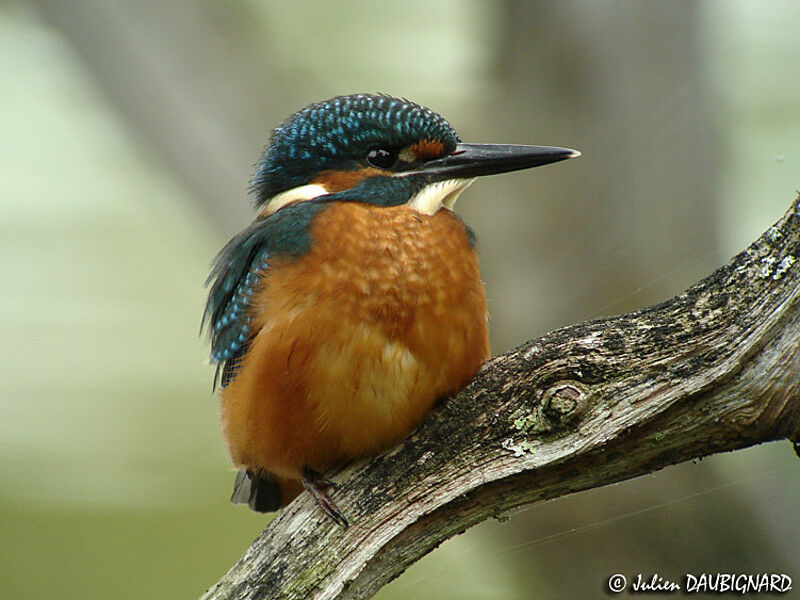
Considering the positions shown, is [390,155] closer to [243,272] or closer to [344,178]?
[344,178]

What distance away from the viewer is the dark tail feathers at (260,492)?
258 centimetres

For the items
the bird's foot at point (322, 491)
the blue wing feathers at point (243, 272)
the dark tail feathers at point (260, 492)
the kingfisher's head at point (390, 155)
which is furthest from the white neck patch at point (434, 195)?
the dark tail feathers at point (260, 492)

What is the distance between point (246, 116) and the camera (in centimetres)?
382

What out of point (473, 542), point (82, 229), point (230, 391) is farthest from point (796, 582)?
point (82, 229)

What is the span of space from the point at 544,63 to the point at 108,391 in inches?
117

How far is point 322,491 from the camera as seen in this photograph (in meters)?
2.00

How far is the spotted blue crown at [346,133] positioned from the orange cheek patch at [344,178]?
19 mm

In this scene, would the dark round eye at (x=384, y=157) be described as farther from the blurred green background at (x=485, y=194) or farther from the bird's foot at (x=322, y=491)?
the blurred green background at (x=485, y=194)

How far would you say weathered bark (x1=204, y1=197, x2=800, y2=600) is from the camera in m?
1.68

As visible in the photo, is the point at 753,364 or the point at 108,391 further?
the point at 108,391

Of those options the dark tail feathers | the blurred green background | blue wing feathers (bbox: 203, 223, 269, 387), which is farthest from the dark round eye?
the blurred green background

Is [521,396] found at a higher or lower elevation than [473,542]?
lower

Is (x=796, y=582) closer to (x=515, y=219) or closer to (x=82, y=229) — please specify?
(x=515, y=219)

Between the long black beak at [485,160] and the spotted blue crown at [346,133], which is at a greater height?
the spotted blue crown at [346,133]
